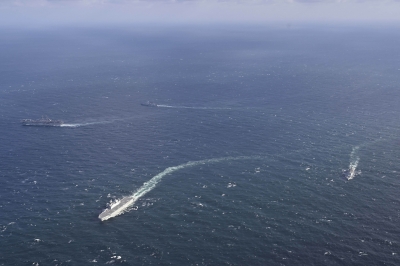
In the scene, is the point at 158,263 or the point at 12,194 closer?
the point at 158,263

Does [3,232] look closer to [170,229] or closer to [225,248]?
[170,229]

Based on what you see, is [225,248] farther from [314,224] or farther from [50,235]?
[50,235]

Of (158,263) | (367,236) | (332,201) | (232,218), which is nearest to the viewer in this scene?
(158,263)

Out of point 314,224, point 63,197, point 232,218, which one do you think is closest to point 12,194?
point 63,197

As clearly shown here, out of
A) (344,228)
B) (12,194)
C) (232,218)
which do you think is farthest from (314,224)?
(12,194)

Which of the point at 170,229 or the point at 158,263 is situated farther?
the point at 170,229

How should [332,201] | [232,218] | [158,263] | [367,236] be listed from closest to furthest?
→ 1. [158,263]
2. [367,236]
3. [232,218]
4. [332,201]

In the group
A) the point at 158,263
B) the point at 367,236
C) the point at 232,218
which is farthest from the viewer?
the point at 232,218
